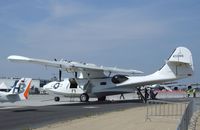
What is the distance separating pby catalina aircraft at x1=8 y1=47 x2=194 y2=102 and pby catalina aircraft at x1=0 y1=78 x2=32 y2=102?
8.81 metres

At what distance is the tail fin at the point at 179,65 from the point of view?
1583 inches

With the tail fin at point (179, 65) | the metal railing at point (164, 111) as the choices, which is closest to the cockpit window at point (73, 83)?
the tail fin at point (179, 65)

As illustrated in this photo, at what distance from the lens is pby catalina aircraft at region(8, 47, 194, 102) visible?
133 ft

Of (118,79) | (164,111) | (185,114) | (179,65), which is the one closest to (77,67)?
(118,79)

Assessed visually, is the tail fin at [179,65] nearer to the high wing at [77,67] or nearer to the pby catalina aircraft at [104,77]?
the pby catalina aircraft at [104,77]

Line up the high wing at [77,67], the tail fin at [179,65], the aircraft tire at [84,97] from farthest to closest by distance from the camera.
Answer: the aircraft tire at [84,97] → the tail fin at [179,65] → the high wing at [77,67]

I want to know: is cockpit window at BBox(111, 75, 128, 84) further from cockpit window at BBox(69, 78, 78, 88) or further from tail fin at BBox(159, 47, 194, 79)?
cockpit window at BBox(69, 78, 78, 88)

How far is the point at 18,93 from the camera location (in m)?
29.3

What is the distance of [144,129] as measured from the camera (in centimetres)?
1680

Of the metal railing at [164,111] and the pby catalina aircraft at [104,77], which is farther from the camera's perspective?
the pby catalina aircraft at [104,77]

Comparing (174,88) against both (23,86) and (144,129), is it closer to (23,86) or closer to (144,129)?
(23,86)

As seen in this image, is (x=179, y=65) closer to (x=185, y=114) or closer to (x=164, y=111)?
(x=164, y=111)

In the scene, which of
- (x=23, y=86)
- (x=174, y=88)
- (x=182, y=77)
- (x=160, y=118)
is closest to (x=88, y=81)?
(x=182, y=77)

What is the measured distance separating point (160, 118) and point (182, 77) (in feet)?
63.5
